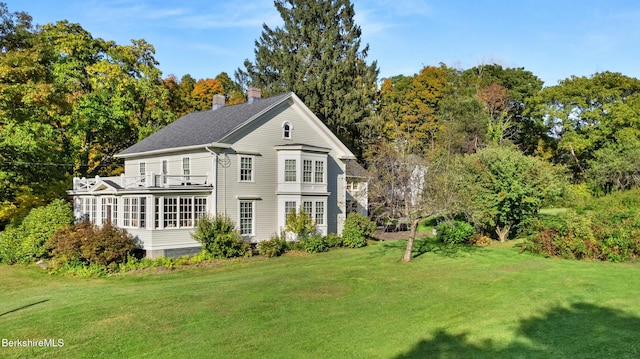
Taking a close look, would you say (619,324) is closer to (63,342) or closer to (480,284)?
(480,284)

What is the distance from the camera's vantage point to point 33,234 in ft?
76.0

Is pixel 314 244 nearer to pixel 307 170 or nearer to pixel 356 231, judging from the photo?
pixel 356 231

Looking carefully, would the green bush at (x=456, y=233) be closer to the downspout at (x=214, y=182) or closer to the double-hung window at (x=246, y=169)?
the double-hung window at (x=246, y=169)

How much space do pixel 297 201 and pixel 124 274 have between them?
32.5 ft

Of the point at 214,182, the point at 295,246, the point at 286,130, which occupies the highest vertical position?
the point at 286,130

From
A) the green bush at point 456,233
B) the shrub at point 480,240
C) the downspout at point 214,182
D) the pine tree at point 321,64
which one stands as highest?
the pine tree at point 321,64

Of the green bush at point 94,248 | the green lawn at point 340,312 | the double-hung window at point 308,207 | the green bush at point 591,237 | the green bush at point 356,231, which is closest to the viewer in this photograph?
the green lawn at point 340,312

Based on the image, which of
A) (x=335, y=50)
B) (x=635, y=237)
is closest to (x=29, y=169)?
(x=335, y=50)

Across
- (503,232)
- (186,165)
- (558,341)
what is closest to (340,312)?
(558,341)

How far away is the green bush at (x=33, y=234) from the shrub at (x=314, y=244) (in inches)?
475

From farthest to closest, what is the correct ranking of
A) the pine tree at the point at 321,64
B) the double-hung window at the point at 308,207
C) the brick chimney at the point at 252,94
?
the pine tree at the point at 321,64 → the brick chimney at the point at 252,94 → the double-hung window at the point at 308,207

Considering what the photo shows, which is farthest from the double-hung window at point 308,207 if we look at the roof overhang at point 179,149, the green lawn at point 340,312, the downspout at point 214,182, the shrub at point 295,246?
the green lawn at point 340,312

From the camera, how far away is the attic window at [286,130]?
89.5 ft

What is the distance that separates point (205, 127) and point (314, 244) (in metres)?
9.44
